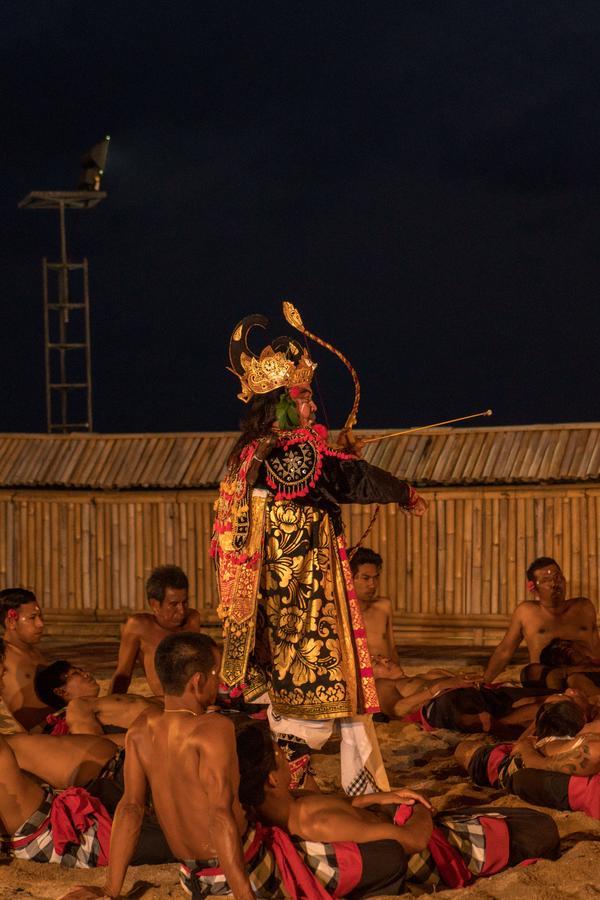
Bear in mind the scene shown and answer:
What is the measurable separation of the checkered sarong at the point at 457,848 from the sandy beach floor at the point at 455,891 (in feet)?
0.51

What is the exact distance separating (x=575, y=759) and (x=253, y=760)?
166 centimetres

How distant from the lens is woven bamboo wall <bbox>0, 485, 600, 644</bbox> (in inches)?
397

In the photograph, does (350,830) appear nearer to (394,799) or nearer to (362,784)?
(394,799)

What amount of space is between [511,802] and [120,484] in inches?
248

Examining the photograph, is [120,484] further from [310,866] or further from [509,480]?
[310,866]

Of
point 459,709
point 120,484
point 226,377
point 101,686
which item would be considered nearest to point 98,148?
point 120,484

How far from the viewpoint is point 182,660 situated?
3.95m

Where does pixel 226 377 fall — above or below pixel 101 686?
above

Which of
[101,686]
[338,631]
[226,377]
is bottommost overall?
[101,686]

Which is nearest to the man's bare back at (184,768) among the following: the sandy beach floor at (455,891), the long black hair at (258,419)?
the sandy beach floor at (455,891)

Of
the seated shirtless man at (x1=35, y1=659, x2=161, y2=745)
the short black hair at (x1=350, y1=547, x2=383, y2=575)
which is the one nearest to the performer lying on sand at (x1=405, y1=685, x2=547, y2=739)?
the short black hair at (x1=350, y1=547, x2=383, y2=575)

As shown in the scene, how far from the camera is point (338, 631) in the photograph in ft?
16.8

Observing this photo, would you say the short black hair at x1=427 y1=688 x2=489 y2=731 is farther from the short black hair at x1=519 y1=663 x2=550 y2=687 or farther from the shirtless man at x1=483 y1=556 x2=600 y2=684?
the shirtless man at x1=483 y1=556 x2=600 y2=684

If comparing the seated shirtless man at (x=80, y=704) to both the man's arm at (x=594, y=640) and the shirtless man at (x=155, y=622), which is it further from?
the man's arm at (x=594, y=640)
